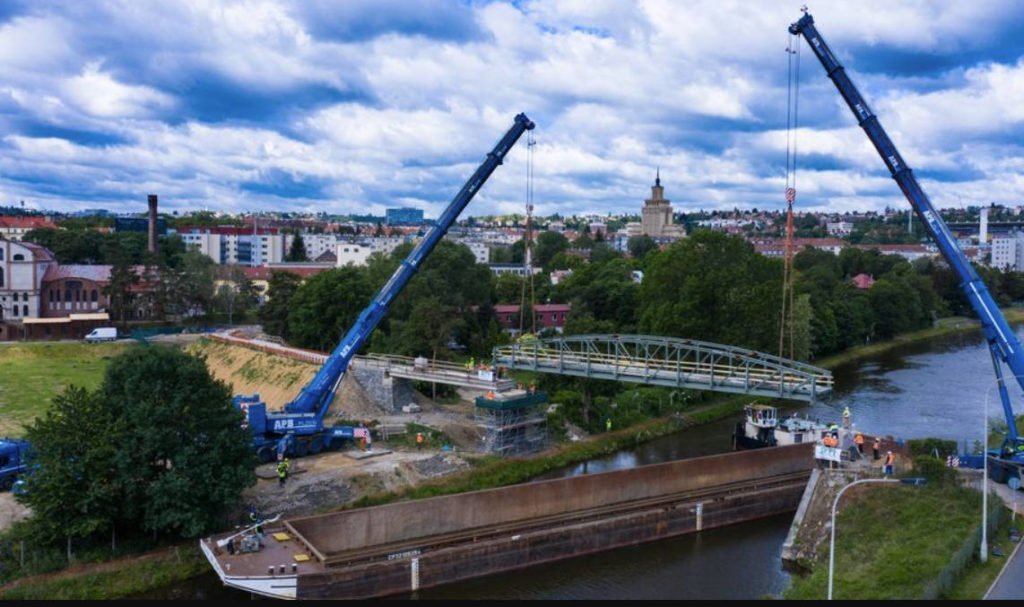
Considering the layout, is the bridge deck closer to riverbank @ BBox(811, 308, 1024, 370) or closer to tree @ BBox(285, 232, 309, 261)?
riverbank @ BBox(811, 308, 1024, 370)

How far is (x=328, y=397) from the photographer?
41.2 metres

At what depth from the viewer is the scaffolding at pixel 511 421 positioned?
4194 cm

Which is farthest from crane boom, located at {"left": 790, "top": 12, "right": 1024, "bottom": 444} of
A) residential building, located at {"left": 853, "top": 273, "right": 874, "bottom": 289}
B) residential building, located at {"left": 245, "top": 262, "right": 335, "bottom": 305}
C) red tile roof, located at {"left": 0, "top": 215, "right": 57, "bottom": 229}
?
red tile roof, located at {"left": 0, "top": 215, "right": 57, "bottom": 229}

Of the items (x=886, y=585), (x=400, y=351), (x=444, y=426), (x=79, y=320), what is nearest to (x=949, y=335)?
(x=400, y=351)

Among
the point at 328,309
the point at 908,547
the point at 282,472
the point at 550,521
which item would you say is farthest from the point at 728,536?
the point at 328,309

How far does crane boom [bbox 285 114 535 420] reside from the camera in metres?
40.5

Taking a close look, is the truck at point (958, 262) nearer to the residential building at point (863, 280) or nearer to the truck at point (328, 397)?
the truck at point (328, 397)

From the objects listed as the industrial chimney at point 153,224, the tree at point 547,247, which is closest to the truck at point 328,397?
the industrial chimney at point 153,224

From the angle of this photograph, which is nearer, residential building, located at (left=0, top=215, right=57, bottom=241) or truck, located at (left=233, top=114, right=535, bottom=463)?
truck, located at (left=233, top=114, right=535, bottom=463)

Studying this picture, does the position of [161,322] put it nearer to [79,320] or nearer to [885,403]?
[79,320]

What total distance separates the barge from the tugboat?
2.24m

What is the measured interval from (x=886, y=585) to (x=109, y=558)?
24.7 m

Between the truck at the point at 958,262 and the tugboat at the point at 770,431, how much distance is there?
7.86 metres

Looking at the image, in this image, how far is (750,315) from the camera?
58.0 m
